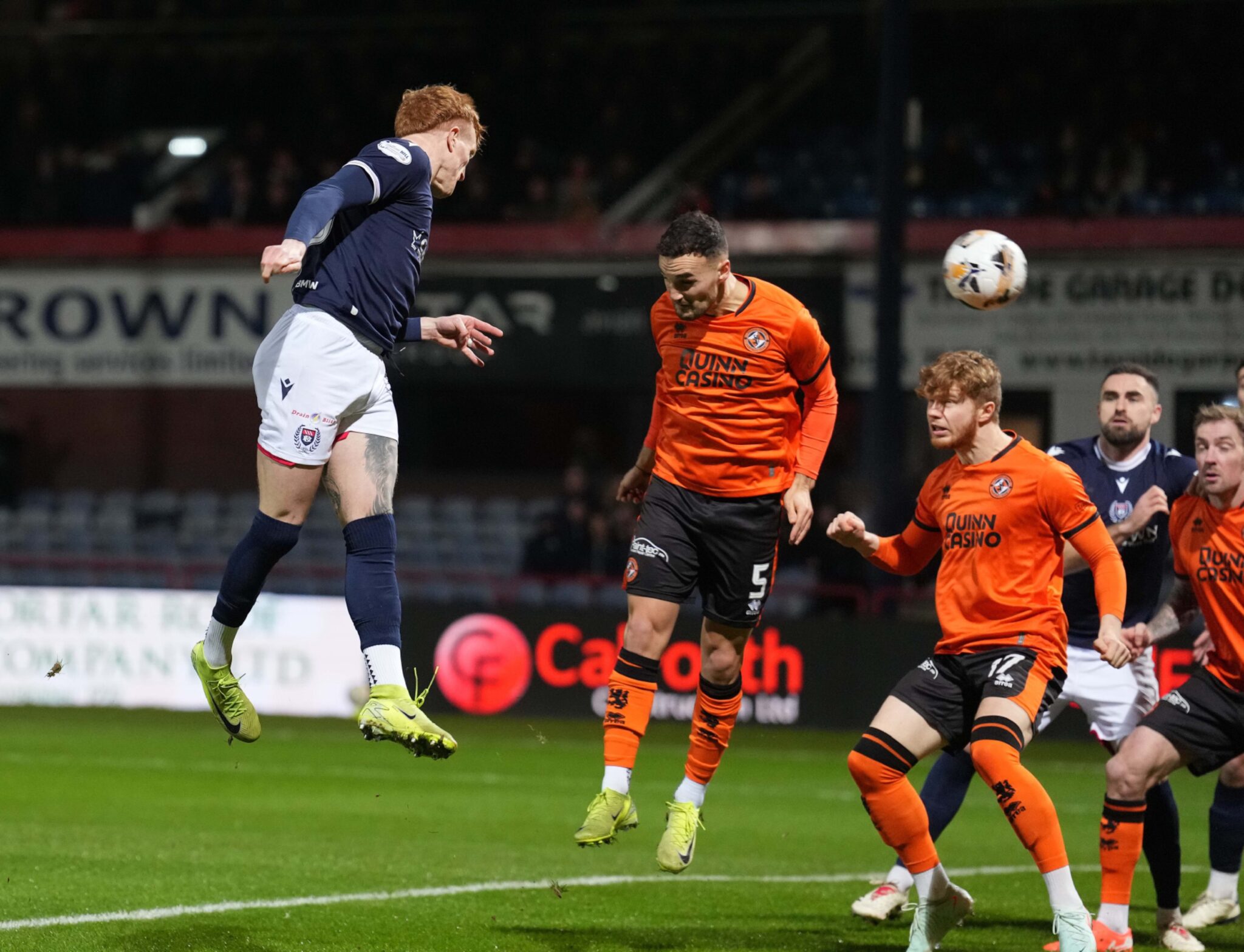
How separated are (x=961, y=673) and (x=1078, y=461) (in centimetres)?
173

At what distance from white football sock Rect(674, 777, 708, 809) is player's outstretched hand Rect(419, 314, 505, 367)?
182 centimetres

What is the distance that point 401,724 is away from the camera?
18.1 feet

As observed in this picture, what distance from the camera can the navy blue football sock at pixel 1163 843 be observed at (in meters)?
7.23

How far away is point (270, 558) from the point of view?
589 cm

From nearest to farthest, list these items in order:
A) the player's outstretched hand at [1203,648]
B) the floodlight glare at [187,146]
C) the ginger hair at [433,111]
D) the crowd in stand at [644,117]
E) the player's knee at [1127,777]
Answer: the ginger hair at [433,111]
the player's knee at [1127,777]
the player's outstretched hand at [1203,648]
the crowd in stand at [644,117]
the floodlight glare at [187,146]

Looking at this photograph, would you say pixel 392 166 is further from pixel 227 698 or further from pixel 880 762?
pixel 880 762

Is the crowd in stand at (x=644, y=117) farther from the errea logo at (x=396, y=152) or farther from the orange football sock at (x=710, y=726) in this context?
the errea logo at (x=396, y=152)

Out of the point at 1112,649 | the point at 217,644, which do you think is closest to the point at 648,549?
the point at 217,644

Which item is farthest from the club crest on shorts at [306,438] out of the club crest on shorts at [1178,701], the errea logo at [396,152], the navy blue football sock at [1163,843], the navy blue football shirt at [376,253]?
the navy blue football sock at [1163,843]

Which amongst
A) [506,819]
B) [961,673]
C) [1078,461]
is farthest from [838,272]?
A: [961,673]

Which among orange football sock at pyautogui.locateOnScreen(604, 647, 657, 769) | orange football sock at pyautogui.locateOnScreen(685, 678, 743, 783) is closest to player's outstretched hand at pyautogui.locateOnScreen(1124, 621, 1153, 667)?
orange football sock at pyautogui.locateOnScreen(685, 678, 743, 783)

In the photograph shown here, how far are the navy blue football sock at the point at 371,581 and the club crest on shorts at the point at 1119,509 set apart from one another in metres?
3.22

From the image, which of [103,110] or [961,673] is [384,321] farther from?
[103,110]

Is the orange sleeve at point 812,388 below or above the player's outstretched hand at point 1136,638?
above
